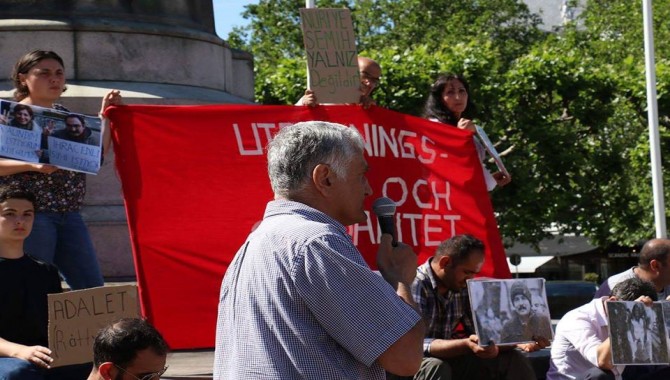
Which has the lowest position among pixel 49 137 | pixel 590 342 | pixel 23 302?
pixel 590 342

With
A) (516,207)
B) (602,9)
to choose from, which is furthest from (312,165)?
(602,9)

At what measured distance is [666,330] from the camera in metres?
7.03

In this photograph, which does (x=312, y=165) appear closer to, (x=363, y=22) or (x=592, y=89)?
(x=592, y=89)

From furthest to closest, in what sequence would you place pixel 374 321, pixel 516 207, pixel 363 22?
1. pixel 363 22
2. pixel 516 207
3. pixel 374 321

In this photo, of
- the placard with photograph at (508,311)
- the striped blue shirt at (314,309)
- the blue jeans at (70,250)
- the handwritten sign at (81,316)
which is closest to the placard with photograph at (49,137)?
the blue jeans at (70,250)

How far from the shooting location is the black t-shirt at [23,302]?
5.84 m

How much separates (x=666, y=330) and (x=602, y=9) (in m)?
41.8

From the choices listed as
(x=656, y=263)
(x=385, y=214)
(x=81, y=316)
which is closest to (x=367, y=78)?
(x=656, y=263)

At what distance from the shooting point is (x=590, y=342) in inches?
291

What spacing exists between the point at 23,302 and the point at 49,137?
0.97m

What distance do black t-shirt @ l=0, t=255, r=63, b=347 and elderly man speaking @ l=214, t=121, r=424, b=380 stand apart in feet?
7.92

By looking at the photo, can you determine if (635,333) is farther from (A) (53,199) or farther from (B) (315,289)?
(B) (315,289)

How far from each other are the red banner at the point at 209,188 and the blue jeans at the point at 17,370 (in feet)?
4.13

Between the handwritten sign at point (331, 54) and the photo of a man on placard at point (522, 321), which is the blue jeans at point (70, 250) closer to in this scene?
the handwritten sign at point (331, 54)
